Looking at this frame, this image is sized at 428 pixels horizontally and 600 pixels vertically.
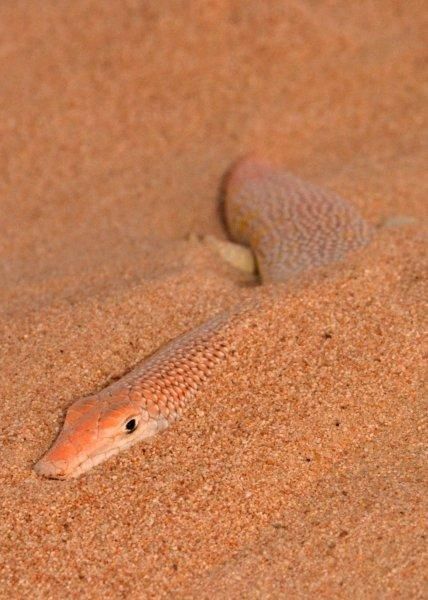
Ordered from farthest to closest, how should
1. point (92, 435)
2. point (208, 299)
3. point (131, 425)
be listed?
point (208, 299) → point (131, 425) → point (92, 435)

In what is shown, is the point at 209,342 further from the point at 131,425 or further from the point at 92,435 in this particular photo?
the point at 92,435

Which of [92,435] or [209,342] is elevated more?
[92,435]

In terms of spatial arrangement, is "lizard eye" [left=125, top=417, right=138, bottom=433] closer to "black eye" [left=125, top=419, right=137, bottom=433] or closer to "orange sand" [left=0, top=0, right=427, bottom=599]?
"black eye" [left=125, top=419, right=137, bottom=433]

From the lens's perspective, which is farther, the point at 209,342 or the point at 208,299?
the point at 208,299

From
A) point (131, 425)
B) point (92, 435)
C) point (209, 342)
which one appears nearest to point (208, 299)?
point (209, 342)

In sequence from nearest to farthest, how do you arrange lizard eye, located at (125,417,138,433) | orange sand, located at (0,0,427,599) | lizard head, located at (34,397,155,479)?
1. orange sand, located at (0,0,427,599)
2. lizard head, located at (34,397,155,479)
3. lizard eye, located at (125,417,138,433)

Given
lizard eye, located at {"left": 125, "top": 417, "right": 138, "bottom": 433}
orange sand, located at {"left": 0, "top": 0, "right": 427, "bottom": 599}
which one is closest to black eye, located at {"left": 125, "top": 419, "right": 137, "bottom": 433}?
lizard eye, located at {"left": 125, "top": 417, "right": 138, "bottom": 433}

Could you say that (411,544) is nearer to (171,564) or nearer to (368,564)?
(368,564)

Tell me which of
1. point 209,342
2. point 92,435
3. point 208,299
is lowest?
point 208,299
